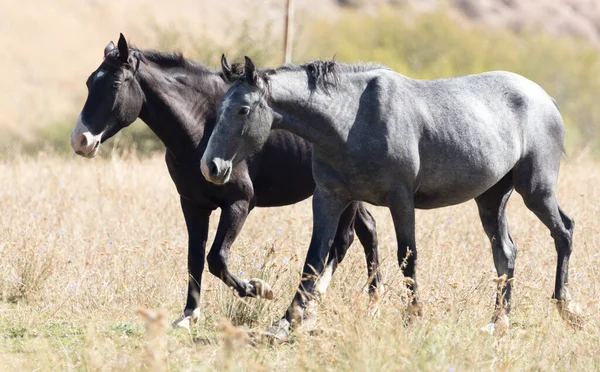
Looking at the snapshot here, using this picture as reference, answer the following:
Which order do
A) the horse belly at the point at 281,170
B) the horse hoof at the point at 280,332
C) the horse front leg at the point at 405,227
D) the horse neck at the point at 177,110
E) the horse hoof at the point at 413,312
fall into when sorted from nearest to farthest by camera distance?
the horse hoof at the point at 413,312, the horse hoof at the point at 280,332, the horse front leg at the point at 405,227, the horse neck at the point at 177,110, the horse belly at the point at 281,170

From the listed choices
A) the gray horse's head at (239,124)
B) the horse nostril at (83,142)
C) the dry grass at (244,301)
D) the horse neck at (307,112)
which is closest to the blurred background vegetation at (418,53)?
the dry grass at (244,301)

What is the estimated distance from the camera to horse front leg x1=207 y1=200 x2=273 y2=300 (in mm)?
6254

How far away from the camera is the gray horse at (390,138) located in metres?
5.37

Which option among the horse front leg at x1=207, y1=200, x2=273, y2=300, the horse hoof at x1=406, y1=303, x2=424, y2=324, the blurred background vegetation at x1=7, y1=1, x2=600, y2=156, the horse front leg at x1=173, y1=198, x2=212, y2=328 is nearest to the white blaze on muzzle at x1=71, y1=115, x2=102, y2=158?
the horse front leg at x1=173, y1=198, x2=212, y2=328

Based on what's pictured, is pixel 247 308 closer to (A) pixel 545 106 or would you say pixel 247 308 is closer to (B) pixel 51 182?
(A) pixel 545 106

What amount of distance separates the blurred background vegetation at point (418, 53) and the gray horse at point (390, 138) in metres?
14.7

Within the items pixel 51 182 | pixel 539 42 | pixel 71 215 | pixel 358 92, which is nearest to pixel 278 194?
pixel 358 92

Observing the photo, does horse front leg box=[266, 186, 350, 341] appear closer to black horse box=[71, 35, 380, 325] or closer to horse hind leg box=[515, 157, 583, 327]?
black horse box=[71, 35, 380, 325]

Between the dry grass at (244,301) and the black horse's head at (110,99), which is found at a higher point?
the black horse's head at (110,99)

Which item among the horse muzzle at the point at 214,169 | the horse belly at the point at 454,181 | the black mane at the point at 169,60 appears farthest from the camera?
the black mane at the point at 169,60

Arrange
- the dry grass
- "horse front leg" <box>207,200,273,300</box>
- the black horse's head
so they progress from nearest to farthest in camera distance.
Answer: the dry grass → the black horse's head → "horse front leg" <box>207,200,273,300</box>

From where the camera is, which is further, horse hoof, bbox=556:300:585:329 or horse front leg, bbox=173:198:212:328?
horse front leg, bbox=173:198:212:328

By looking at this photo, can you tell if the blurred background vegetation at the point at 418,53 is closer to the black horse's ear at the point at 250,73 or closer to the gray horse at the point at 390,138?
the gray horse at the point at 390,138

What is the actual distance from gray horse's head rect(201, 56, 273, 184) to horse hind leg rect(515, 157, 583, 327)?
221 centimetres
